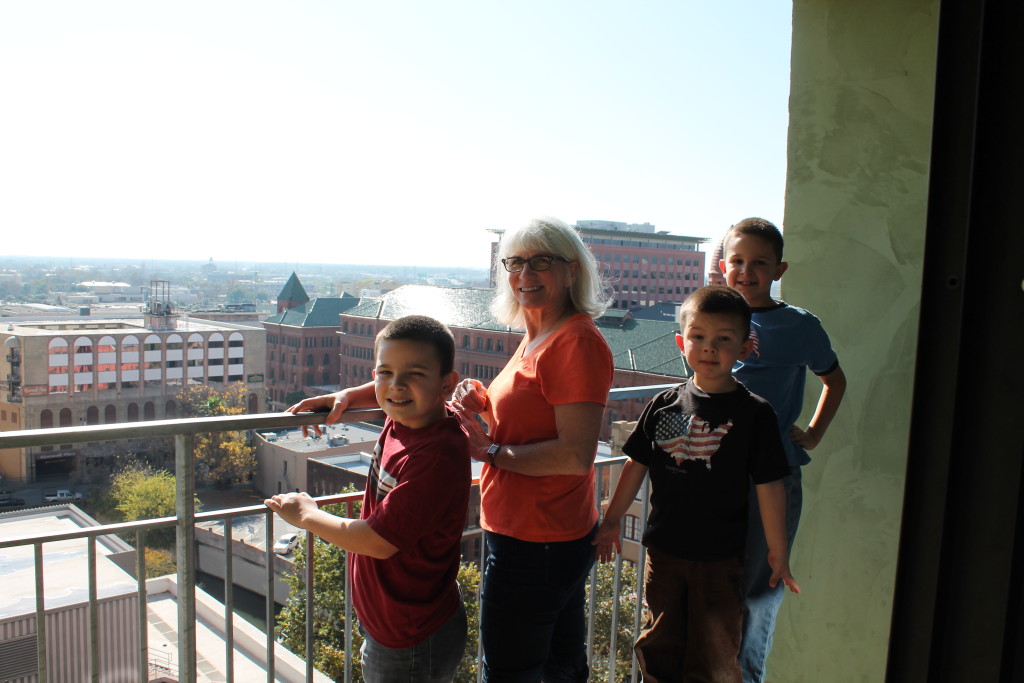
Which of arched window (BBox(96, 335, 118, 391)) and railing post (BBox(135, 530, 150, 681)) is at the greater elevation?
railing post (BBox(135, 530, 150, 681))

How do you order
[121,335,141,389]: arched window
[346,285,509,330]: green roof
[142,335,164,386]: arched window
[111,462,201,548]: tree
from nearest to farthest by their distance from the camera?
[111,462,201,548]: tree, [121,335,141,389]: arched window, [346,285,509,330]: green roof, [142,335,164,386]: arched window

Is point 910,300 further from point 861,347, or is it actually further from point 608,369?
point 608,369

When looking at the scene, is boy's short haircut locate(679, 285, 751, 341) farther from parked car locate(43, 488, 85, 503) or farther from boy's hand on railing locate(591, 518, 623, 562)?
parked car locate(43, 488, 85, 503)

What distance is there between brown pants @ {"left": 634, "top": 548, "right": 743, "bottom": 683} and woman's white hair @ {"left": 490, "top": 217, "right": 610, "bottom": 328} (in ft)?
1.93

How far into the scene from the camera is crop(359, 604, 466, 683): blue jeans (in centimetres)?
152

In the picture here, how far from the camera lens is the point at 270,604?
188 centimetres

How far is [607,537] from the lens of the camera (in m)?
1.79

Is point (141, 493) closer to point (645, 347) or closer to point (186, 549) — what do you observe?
point (645, 347)

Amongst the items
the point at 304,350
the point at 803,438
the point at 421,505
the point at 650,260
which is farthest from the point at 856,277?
the point at 650,260

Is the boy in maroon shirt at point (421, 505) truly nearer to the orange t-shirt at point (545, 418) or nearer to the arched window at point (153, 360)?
the orange t-shirt at point (545, 418)

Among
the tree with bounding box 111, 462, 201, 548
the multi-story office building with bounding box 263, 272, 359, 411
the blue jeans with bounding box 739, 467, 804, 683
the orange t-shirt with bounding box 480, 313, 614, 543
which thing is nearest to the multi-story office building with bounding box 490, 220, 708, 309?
the multi-story office building with bounding box 263, 272, 359, 411

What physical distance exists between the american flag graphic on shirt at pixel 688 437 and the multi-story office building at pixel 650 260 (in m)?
56.0

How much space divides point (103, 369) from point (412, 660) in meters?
44.1

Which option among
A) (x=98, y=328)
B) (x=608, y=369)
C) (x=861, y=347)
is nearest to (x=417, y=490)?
(x=608, y=369)
